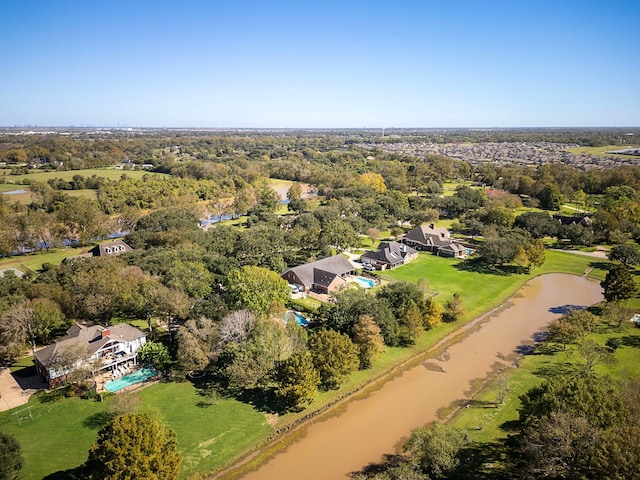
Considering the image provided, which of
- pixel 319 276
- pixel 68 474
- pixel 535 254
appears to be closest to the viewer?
pixel 68 474

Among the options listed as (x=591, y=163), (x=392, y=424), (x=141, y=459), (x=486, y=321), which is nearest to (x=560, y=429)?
(x=392, y=424)

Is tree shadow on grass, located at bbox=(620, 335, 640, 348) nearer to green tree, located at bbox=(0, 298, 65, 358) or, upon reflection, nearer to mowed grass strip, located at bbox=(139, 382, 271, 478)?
mowed grass strip, located at bbox=(139, 382, 271, 478)

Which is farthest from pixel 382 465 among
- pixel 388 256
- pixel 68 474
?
pixel 388 256

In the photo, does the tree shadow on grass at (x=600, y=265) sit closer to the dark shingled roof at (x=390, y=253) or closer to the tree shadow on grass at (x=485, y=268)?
the tree shadow on grass at (x=485, y=268)

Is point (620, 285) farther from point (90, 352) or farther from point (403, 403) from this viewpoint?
point (90, 352)

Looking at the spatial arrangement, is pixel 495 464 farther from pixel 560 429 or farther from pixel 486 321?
pixel 486 321
